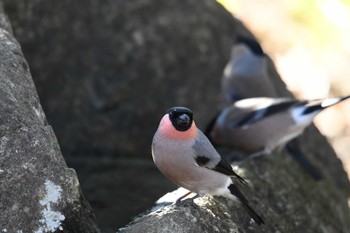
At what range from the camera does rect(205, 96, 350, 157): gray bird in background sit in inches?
245

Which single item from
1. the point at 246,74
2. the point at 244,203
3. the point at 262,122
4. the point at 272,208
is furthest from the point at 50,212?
the point at 246,74

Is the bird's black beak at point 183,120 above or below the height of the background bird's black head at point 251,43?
above

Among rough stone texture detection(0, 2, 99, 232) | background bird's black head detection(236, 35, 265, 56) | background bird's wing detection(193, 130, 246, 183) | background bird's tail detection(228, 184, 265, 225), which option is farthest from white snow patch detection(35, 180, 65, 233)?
background bird's black head detection(236, 35, 265, 56)

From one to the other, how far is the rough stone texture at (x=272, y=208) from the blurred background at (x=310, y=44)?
98.1 inches

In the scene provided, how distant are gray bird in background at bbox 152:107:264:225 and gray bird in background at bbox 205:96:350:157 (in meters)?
1.58

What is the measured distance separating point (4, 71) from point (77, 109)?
2.72 m

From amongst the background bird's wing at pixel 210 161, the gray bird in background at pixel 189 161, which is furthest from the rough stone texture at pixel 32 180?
the background bird's wing at pixel 210 161

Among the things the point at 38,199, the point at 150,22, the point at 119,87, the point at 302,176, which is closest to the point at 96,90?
the point at 119,87

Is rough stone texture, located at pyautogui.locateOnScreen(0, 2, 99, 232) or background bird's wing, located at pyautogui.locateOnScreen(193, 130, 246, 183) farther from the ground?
rough stone texture, located at pyautogui.locateOnScreen(0, 2, 99, 232)

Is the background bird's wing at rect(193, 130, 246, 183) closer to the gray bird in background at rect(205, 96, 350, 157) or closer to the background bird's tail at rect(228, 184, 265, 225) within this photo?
the background bird's tail at rect(228, 184, 265, 225)

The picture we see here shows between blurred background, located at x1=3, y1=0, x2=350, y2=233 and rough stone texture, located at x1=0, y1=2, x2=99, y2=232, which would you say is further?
blurred background, located at x1=3, y1=0, x2=350, y2=233

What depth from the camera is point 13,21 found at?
21.6 feet

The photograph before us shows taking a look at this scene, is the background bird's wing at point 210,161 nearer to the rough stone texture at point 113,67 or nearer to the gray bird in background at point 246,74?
the rough stone texture at point 113,67

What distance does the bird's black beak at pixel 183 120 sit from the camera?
4512 millimetres
